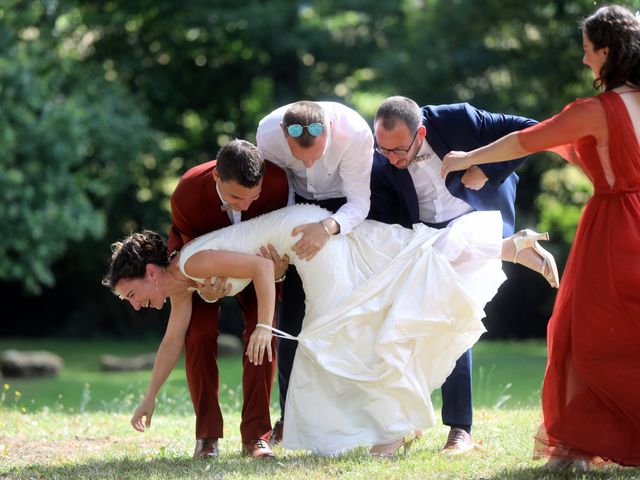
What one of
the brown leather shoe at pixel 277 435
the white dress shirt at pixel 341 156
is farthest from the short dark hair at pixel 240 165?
the brown leather shoe at pixel 277 435

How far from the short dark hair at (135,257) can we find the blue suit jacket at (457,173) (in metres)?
1.23

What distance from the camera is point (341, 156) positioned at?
18.2ft

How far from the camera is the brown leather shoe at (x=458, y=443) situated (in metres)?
5.28

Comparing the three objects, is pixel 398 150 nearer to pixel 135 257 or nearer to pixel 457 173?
pixel 457 173

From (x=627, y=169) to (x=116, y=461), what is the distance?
10.1 feet

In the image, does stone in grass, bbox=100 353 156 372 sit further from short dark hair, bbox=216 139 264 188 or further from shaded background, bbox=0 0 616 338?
short dark hair, bbox=216 139 264 188

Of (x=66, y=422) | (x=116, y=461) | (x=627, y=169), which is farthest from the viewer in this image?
(x=66, y=422)

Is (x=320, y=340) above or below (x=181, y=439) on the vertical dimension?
above

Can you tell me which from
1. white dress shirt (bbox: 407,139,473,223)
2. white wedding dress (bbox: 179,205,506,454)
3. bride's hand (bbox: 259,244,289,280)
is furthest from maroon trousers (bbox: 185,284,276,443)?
white dress shirt (bbox: 407,139,473,223)

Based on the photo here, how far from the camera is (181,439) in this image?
6430 mm

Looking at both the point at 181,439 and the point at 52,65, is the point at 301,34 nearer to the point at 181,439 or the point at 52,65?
the point at 52,65

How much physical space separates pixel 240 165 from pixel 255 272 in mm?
554

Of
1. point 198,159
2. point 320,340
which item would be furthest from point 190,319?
point 198,159

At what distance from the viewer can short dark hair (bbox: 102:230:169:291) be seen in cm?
529
